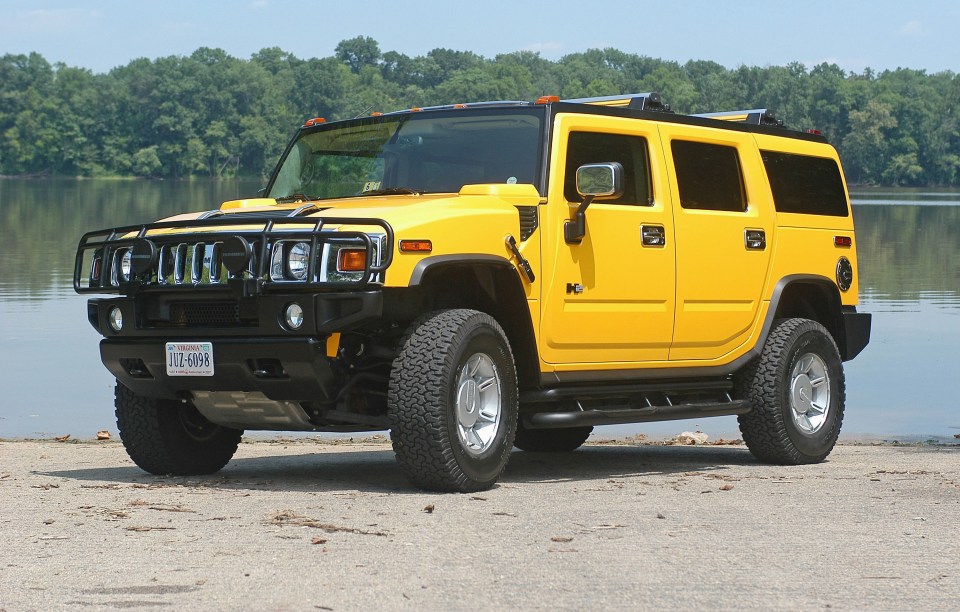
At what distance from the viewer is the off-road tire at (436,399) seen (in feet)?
24.2

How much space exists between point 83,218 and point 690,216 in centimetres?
4858

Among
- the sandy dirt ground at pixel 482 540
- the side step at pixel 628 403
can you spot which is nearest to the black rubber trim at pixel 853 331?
the side step at pixel 628 403

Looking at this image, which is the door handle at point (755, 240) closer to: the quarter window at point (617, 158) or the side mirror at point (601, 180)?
the quarter window at point (617, 158)

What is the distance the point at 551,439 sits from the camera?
36.4 feet

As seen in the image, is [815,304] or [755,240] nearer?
[755,240]

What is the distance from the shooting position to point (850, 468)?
31.7 ft

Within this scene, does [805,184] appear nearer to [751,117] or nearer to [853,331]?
[751,117]

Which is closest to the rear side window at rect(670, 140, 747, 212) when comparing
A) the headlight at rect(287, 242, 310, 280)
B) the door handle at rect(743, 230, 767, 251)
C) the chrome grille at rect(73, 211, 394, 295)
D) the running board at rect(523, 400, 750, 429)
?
the door handle at rect(743, 230, 767, 251)

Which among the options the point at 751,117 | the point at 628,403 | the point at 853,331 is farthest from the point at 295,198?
the point at 853,331

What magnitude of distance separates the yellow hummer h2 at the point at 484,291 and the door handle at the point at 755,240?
0.01 m

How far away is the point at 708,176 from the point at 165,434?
3577 millimetres

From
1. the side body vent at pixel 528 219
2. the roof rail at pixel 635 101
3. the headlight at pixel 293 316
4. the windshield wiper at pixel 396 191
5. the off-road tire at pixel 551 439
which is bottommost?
the off-road tire at pixel 551 439

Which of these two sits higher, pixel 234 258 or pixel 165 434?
pixel 234 258

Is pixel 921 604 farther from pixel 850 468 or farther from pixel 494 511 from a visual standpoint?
pixel 850 468
